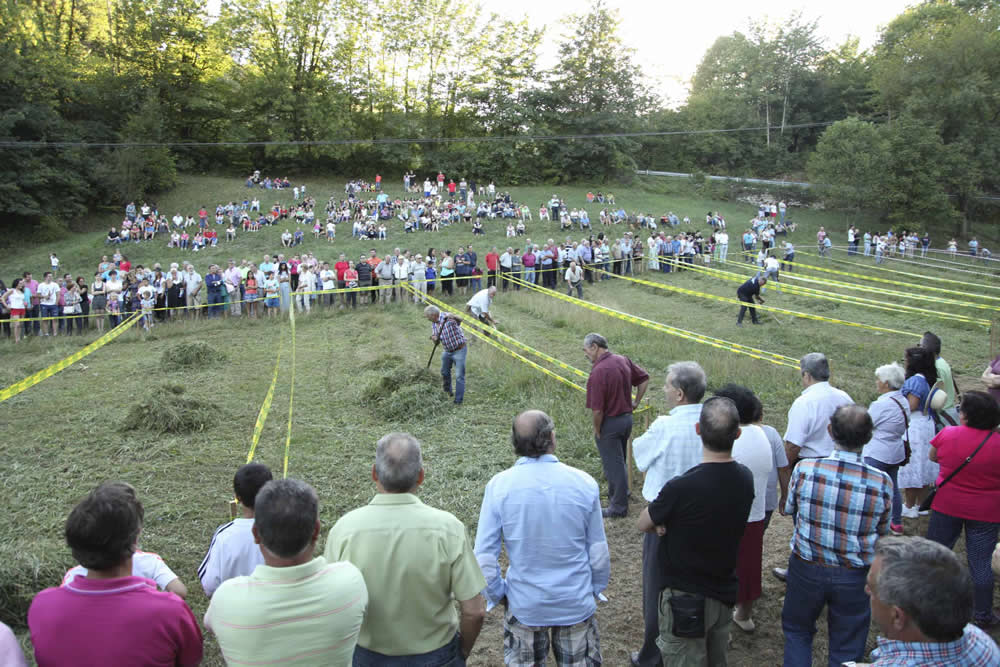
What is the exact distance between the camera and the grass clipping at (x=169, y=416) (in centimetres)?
895

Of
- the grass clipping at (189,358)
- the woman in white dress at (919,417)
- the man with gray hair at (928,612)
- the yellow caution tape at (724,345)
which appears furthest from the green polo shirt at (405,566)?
the grass clipping at (189,358)

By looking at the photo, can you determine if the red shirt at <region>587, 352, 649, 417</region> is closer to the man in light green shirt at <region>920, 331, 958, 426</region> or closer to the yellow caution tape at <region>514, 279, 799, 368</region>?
the man in light green shirt at <region>920, 331, 958, 426</region>

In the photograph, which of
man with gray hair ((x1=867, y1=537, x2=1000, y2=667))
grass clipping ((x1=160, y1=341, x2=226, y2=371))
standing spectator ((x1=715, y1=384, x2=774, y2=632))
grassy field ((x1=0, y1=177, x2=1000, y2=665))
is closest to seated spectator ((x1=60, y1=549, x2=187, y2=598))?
grassy field ((x1=0, y1=177, x2=1000, y2=665))

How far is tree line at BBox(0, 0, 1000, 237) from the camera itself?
38.3 metres

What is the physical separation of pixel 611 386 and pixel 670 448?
2034 mm

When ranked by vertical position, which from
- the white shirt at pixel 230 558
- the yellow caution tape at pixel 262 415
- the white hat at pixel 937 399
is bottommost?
the yellow caution tape at pixel 262 415

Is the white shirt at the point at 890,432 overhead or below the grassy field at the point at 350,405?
overhead

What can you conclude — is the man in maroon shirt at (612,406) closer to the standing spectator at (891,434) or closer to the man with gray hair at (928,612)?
the standing spectator at (891,434)

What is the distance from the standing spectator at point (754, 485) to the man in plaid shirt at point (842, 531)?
0.37 meters

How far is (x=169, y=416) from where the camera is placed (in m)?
9.01

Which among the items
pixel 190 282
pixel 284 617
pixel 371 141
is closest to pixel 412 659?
pixel 284 617

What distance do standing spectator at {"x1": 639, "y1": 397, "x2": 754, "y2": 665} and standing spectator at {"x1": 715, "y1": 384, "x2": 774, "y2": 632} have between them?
0.62 metres

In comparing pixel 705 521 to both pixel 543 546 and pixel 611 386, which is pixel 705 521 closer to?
pixel 543 546

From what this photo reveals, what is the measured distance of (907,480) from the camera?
19.5 ft
